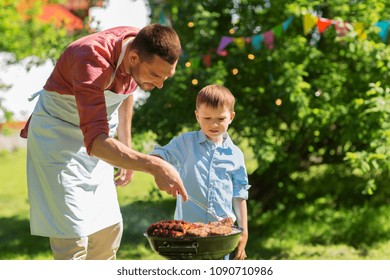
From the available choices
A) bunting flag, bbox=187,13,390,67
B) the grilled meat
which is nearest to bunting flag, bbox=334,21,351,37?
bunting flag, bbox=187,13,390,67

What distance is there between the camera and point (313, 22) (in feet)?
16.5

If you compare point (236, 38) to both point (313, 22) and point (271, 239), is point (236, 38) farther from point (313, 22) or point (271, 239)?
point (271, 239)

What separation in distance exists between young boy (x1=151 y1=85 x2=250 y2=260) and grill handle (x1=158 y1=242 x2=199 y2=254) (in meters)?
0.43

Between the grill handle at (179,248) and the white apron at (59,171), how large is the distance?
0.49 m

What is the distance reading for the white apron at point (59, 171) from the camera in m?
3.06

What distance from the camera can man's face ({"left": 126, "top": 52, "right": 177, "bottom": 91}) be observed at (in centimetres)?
278

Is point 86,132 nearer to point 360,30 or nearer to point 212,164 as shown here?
point 212,164

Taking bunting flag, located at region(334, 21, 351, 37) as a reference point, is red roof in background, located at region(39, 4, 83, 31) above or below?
below

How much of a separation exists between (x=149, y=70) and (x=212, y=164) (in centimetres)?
59

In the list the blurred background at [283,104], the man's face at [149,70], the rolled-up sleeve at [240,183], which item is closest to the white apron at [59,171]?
the man's face at [149,70]

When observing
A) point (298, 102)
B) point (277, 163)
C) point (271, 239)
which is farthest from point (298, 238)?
point (298, 102)

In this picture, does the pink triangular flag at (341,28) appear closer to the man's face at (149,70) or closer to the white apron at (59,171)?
the white apron at (59,171)

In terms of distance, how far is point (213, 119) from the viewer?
3133mm

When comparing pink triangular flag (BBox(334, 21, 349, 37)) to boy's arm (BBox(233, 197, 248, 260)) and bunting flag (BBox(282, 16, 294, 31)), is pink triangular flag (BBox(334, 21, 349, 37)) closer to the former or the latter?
bunting flag (BBox(282, 16, 294, 31))
